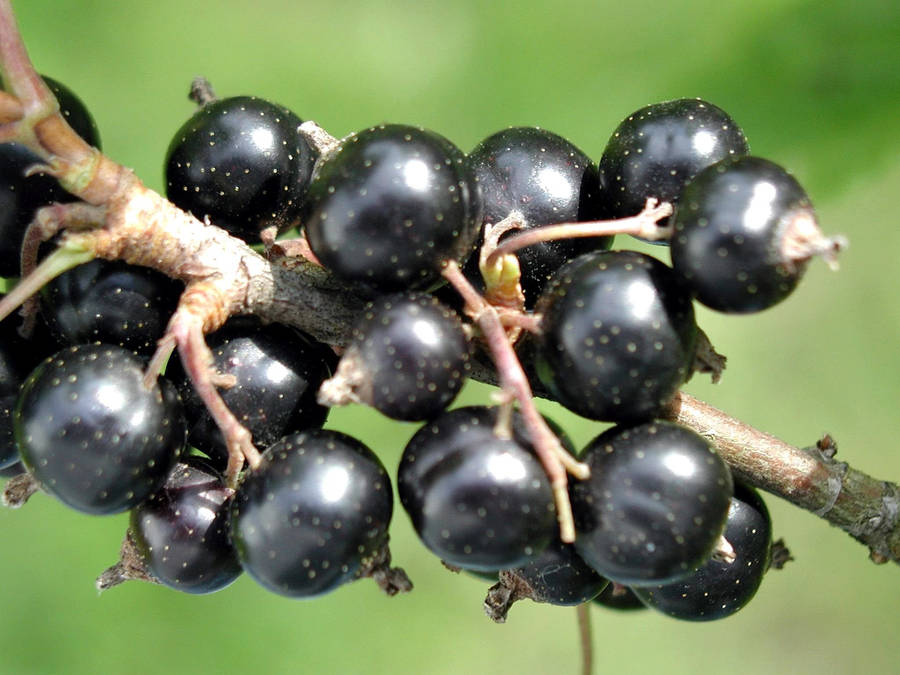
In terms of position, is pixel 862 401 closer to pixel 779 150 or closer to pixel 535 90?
pixel 779 150

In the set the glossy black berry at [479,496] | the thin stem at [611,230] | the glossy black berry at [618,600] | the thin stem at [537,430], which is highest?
the thin stem at [611,230]

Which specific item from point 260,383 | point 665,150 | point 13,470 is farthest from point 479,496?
point 13,470

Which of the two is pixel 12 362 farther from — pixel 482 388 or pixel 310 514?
pixel 482 388

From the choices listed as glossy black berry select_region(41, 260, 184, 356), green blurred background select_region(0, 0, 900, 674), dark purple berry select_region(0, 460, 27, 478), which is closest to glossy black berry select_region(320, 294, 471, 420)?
glossy black berry select_region(41, 260, 184, 356)

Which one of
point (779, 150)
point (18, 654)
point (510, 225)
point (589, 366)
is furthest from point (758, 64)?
point (18, 654)

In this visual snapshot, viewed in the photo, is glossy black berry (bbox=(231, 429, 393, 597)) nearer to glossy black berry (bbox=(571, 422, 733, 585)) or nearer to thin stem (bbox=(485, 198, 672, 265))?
glossy black berry (bbox=(571, 422, 733, 585))

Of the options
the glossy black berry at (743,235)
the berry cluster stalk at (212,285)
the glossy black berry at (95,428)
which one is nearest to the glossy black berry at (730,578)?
the berry cluster stalk at (212,285)

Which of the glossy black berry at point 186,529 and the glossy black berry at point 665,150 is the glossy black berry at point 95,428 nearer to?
the glossy black berry at point 186,529
